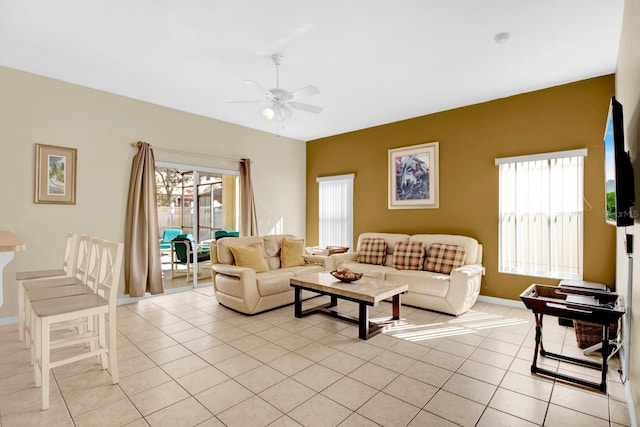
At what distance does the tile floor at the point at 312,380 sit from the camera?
6.73 ft

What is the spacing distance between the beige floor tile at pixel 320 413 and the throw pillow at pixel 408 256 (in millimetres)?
2797

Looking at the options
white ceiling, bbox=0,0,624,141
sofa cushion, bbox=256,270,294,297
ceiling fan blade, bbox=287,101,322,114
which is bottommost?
sofa cushion, bbox=256,270,294,297

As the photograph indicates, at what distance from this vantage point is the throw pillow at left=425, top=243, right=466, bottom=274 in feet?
14.1

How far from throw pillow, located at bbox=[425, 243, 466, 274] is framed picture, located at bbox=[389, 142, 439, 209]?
0.93m

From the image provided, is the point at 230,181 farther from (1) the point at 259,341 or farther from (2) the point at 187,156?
(1) the point at 259,341

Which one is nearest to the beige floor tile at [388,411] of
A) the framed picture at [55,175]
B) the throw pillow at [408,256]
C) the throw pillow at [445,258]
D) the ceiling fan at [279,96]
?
the throw pillow at [445,258]

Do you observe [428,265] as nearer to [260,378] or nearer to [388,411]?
[388,411]

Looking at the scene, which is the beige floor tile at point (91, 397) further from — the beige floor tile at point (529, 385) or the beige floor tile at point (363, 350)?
the beige floor tile at point (529, 385)

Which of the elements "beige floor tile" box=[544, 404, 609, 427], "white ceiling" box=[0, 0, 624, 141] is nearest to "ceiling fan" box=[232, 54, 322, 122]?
"white ceiling" box=[0, 0, 624, 141]

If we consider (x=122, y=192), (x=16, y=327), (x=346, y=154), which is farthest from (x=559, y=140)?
(x=16, y=327)

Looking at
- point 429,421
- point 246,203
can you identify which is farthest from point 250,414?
point 246,203

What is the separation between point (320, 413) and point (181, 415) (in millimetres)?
903

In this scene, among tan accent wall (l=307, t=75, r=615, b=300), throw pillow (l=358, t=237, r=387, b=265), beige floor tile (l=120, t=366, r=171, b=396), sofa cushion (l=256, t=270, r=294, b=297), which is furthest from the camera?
throw pillow (l=358, t=237, r=387, b=265)

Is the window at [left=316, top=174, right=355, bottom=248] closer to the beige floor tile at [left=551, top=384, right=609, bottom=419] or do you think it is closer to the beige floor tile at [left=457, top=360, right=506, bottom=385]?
the beige floor tile at [left=457, top=360, right=506, bottom=385]
